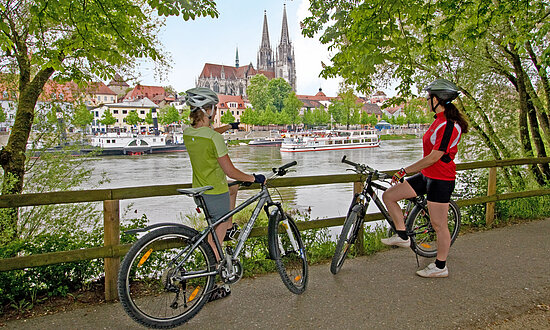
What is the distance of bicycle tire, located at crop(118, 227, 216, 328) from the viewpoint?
286cm

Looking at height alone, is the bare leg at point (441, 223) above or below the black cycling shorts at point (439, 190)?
below

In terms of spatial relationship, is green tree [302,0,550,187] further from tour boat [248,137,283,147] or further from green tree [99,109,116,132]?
green tree [99,109,116,132]

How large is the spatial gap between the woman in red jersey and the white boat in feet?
167

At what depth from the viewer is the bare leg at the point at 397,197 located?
4.10 meters

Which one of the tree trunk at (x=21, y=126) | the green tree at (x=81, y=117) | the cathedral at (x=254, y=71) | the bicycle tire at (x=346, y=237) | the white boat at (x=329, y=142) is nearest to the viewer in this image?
the bicycle tire at (x=346, y=237)

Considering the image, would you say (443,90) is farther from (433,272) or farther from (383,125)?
(383,125)

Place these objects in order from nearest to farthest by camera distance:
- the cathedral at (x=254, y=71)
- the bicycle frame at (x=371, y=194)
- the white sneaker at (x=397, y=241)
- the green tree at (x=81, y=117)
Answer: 1. the bicycle frame at (x=371, y=194)
2. the white sneaker at (x=397, y=241)
3. the green tree at (x=81, y=117)
4. the cathedral at (x=254, y=71)

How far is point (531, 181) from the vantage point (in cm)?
990

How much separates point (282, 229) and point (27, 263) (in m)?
2.10

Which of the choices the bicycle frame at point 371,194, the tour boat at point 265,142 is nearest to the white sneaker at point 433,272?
the bicycle frame at point 371,194

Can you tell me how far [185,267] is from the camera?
10.7 ft

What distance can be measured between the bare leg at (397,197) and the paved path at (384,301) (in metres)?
0.52

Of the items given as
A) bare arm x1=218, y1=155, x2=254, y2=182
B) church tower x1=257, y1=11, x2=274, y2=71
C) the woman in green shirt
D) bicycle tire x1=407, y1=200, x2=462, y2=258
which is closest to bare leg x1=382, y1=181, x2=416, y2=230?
bicycle tire x1=407, y1=200, x2=462, y2=258

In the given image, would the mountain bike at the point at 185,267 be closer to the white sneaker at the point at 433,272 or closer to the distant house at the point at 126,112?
the white sneaker at the point at 433,272
